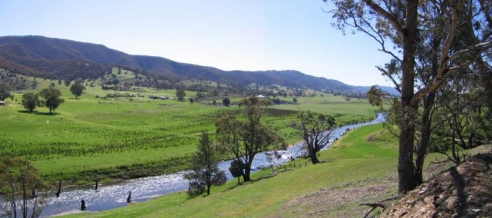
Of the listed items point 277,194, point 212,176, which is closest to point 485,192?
point 277,194

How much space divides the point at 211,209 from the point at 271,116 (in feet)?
482

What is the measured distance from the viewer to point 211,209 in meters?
34.2

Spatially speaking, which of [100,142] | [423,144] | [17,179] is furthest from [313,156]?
[100,142]

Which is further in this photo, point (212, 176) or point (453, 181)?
point (212, 176)

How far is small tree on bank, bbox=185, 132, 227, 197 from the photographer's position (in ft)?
172

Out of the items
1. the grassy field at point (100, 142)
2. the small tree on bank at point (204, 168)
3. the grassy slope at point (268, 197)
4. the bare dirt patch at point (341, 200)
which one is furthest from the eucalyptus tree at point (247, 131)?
the bare dirt patch at point (341, 200)

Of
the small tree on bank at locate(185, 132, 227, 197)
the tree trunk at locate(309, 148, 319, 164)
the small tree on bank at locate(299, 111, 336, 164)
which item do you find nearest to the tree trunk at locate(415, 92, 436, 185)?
the small tree on bank at locate(185, 132, 227, 197)

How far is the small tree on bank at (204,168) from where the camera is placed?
52562mm

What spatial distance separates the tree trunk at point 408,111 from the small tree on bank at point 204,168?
3856 cm

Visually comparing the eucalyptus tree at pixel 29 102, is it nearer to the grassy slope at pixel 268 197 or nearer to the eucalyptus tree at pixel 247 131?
the eucalyptus tree at pixel 247 131

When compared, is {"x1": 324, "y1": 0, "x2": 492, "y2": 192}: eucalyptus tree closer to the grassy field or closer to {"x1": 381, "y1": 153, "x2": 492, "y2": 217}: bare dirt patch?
{"x1": 381, "y1": 153, "x2": 492, "y2": 217}: bare dirt patch

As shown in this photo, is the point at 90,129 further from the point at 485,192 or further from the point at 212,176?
the point at 485,192

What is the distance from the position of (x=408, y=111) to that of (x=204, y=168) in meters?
41.3

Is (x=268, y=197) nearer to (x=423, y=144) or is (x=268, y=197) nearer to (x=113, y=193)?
(x=423, y=144)
